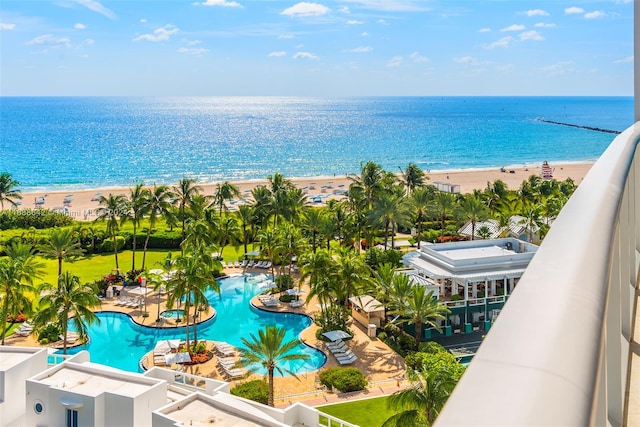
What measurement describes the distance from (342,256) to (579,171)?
73.9 metres

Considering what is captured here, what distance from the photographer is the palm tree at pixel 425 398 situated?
1466 centimetres

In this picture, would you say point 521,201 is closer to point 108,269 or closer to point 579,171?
point 108,269

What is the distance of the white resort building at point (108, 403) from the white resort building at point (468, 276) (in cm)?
1289

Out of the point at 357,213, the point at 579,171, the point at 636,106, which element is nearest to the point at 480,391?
the point at 636,106

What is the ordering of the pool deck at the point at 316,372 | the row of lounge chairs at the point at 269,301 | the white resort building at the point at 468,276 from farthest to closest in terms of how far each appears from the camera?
the row of lounge chairs at the point at 269,301 → the white resort building at the point at 468,276 → the pool deck at the point at 316,372

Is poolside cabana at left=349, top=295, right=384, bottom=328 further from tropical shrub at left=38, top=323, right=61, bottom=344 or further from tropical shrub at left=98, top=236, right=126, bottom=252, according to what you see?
tropical shrub at left=98, top=236, right=126, bottom=252

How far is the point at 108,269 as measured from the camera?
3797cm

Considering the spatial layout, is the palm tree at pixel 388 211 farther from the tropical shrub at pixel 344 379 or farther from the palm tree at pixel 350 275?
the tropical shrub at pixel 344 379

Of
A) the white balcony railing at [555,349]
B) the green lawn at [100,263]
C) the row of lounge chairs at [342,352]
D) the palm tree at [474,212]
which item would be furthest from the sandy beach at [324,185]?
the white balcony railing at [555,349]

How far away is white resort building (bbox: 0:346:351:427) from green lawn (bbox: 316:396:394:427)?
320cm

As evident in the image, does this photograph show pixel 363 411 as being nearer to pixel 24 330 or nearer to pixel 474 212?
pixel 24 330

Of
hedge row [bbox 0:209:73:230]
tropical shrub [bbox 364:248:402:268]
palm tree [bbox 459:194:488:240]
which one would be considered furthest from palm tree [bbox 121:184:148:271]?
palm tree [bbox 459:194:488:240]

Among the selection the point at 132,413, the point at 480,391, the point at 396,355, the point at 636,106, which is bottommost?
the point at 396,355

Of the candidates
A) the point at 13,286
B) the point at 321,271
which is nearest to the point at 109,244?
the point at 13,286
